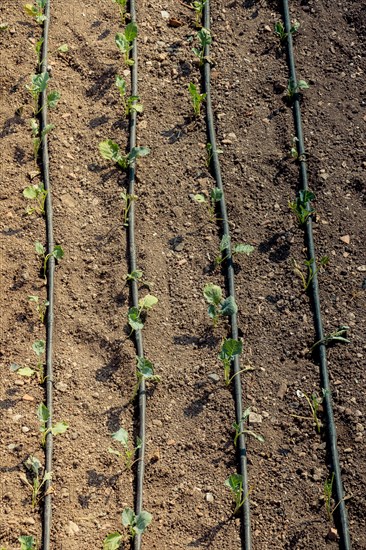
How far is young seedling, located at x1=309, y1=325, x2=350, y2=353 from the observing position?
4320 millimetres

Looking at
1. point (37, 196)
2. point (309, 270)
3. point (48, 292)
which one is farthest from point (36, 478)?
point (309, 270)

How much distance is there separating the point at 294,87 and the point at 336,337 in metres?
1.66

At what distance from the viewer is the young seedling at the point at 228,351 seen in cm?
410

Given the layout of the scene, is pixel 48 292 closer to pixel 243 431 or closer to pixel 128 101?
pixel 243 431

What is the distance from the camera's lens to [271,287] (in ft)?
14.9

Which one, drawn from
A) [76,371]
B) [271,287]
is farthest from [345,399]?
[76,371]

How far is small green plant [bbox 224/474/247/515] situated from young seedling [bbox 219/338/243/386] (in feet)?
1.78

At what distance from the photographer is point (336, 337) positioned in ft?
14.2

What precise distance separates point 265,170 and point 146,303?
3.73 ft

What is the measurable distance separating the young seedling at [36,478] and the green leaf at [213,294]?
1.15 metres

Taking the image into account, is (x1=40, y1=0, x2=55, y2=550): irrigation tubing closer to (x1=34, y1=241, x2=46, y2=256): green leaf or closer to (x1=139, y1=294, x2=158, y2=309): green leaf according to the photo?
(x1=34, y1=241, x2=46, y2=256): green leaf

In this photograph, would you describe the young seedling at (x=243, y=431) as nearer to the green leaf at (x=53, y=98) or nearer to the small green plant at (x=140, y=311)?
the small green plant at (x=140, y=311)

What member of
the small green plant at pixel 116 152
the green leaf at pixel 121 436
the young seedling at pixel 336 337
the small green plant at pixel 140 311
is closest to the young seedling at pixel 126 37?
the small green plant at pixel 116 152

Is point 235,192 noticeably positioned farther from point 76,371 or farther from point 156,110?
point 76,371
